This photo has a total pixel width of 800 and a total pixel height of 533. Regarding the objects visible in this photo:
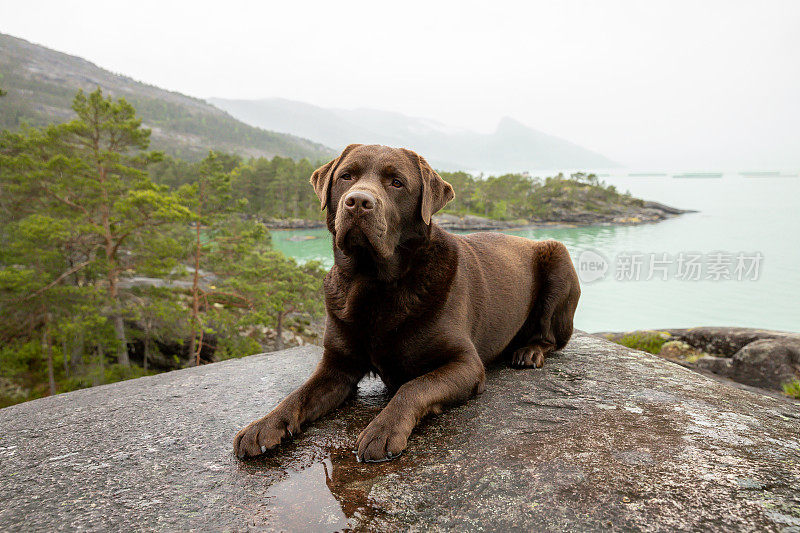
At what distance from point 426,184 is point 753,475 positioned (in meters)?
2.63

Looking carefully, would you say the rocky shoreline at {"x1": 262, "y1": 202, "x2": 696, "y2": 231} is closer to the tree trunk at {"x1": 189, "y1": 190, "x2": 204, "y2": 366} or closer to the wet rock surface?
the tree trunk at {"x1": 189, "y1": 190, "x2": 204, "y2": 366}

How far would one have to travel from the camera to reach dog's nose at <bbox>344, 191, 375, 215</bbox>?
2875mm

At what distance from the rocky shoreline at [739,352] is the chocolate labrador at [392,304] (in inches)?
258

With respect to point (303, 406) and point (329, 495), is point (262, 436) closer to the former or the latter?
point (303, 406)

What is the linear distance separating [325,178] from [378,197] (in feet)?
2.65

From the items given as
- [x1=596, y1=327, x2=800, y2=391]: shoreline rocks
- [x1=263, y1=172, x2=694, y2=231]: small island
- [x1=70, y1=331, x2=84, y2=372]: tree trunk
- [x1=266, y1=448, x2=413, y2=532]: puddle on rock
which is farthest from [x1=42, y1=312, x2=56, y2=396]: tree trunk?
[x1=263, y1=172, x2=694, y2=231]: small island

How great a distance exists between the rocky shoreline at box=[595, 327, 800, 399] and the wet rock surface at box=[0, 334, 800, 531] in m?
5.11

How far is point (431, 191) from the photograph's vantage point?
3455 mm

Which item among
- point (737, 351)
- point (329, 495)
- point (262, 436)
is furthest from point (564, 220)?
point (329, 495)

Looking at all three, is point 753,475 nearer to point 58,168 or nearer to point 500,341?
point 500,341

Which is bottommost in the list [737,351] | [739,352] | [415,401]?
[737,351]

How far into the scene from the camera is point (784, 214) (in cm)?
10575

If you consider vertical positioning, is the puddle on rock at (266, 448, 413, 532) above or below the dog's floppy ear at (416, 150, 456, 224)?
below

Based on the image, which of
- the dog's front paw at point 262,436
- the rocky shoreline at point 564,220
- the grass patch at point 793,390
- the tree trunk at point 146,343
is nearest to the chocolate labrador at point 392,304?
the dog's front paw at point 262,436
